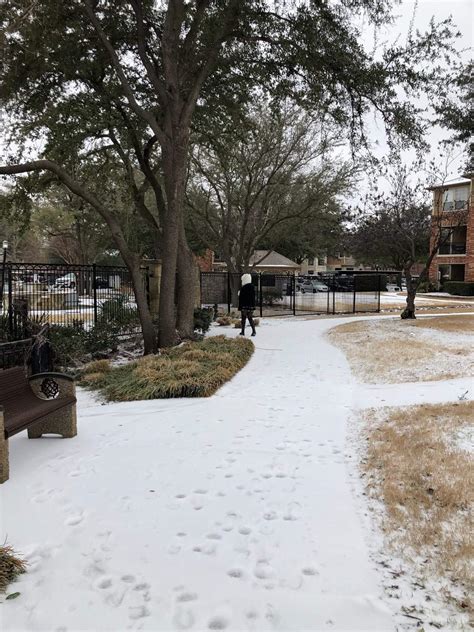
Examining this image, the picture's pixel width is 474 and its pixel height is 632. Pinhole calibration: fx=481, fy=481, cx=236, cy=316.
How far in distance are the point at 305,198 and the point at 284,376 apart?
17712 millimetres

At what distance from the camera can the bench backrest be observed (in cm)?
446

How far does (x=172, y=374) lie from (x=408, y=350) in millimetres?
5304

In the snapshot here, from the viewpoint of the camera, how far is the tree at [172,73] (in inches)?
397

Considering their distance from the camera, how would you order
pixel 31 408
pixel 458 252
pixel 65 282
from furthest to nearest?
pixel 458 252, pixel 65 282, pixel 31 408

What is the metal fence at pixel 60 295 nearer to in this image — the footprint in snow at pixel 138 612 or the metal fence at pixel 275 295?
the footprint in snow at pixel 138 612

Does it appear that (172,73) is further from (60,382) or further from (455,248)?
(455,248)

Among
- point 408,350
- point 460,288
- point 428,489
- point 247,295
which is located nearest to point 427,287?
point 460,288

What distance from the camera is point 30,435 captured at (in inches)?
199

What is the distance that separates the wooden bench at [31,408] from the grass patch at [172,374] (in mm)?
1692

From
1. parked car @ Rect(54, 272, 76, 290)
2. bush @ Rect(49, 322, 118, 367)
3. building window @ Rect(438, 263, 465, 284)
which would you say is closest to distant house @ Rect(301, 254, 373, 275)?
building window @ Rect(438, 263, 465, 284)

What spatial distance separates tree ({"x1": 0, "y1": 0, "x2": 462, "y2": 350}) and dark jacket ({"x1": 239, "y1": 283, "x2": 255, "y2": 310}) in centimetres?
170

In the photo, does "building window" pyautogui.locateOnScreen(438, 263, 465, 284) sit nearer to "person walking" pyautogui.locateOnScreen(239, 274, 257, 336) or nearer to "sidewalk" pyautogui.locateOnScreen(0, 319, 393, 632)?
"person walking" pyautogui.locateOnScreen(239, 274, 257, 336)

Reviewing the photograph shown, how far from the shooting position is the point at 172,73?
10.4 m

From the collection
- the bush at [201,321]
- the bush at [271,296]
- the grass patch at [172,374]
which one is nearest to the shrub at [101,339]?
the grass patch at [172,374]
